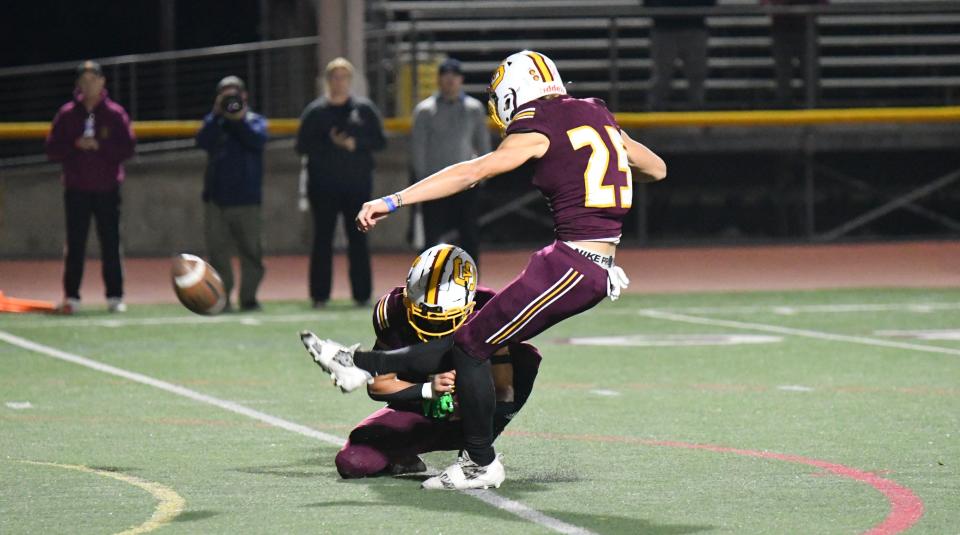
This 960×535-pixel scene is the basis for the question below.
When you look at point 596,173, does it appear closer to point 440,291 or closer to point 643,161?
point 643,161

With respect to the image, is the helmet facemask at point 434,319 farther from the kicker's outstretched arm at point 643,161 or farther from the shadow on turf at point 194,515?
the shadow on turf at point 194,515

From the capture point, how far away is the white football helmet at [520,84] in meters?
7.20

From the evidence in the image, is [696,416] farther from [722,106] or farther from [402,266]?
[722,106]

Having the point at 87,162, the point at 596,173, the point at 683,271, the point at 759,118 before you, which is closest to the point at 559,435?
the point at 596,173

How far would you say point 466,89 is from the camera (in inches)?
975

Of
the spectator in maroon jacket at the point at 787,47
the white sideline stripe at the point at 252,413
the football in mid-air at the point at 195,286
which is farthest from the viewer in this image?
the spectator in maroon jacket at the point at 787,47

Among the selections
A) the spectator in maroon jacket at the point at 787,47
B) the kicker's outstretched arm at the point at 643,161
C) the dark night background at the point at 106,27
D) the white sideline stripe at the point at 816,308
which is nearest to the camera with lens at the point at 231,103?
the white sideline stripe at the point at 816,308

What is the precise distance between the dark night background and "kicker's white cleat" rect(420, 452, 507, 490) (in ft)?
65.3

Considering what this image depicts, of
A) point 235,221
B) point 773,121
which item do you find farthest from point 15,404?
point 773,121

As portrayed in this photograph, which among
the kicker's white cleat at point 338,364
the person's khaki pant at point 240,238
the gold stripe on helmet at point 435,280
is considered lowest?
the person's khaki pant at point 240,238

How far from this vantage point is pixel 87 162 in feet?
51.6

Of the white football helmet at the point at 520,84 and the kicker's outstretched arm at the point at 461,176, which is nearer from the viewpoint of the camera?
the kicker's outstretched arm at the point at 461,176

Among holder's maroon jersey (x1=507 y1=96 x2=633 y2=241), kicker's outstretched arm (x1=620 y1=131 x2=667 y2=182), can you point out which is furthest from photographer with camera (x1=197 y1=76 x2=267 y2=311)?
holder's maroon jersey (x1=507 y1=96 x2=633 y2=241)

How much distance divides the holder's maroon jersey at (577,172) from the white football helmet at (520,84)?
44mm
